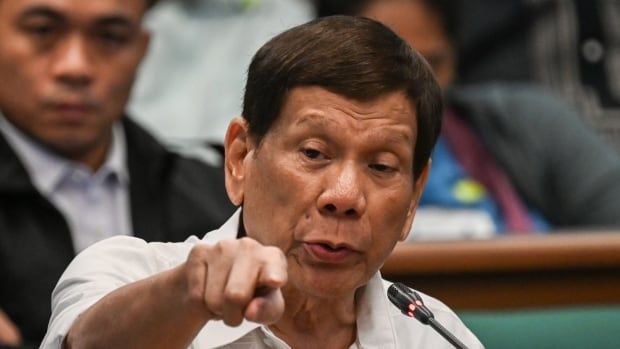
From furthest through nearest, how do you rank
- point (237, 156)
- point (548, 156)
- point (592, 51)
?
point (592, 51) → point (548, 156) → point (237, 156)

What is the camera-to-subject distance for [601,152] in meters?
3.30

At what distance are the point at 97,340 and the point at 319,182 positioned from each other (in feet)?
0.99

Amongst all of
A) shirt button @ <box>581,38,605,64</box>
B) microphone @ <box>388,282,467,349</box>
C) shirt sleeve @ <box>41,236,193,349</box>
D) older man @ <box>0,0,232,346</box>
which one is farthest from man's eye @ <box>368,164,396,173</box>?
shirt button @ <box>581,38,605,64</box>

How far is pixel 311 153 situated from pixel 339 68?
0.32 feet

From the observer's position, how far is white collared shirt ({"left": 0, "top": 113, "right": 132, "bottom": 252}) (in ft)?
8.89

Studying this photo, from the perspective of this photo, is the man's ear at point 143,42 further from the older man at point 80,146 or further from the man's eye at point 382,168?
the man's eye at point 382,168

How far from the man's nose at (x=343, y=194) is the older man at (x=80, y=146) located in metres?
1.06

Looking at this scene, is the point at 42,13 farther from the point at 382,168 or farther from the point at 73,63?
the point at 382,168

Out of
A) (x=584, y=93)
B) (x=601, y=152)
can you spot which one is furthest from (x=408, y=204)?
(x=584, y=93)

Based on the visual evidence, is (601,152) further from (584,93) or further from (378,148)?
(378,148)

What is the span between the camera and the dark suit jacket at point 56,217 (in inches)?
100

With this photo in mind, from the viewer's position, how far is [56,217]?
264cm

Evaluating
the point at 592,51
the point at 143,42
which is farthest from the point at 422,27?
the point at 143,42

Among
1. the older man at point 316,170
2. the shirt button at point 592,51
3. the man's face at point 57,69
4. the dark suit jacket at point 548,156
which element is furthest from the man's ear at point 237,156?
the shirt button at point 592,51
